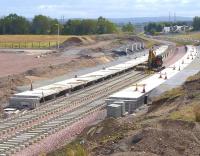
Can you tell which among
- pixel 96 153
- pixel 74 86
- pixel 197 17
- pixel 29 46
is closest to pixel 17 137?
pixel 96 153

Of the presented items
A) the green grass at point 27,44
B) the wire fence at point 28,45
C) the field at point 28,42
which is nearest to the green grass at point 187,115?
the field at point 28,42

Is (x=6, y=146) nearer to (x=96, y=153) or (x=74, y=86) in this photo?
(x=96, y=153)

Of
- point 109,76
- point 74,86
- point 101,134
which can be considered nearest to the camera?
point 101,134

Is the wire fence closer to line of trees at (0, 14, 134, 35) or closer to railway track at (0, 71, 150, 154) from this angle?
line of trees at (0, 14, 134, 35)

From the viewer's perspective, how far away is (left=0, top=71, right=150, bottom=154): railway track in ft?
74.2

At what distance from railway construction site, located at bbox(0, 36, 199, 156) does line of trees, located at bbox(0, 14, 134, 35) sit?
72038 mm

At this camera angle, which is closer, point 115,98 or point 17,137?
point 17,137

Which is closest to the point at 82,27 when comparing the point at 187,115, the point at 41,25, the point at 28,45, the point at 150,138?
the point at 41,25

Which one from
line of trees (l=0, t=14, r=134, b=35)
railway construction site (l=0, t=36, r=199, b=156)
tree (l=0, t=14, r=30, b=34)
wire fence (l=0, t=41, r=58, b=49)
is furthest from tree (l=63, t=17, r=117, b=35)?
railway construction site (l=0, t=36, r=199, b=156)

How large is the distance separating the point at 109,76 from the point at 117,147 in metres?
30.6

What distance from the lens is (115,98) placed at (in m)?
29.9

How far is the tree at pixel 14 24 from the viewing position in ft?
387

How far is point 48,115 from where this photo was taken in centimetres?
2852

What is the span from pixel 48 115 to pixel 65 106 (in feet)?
9.05
